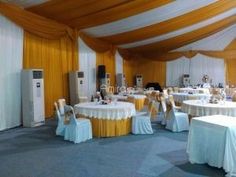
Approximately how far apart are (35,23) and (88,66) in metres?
3.72

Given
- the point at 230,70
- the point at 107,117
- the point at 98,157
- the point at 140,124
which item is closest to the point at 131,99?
the point at 140,124

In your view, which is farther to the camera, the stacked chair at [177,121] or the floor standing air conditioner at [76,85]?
the floor standing air conditioner at [76,85]

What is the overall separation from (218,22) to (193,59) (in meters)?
4.33

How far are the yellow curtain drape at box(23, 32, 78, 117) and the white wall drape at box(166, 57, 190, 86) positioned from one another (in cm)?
846

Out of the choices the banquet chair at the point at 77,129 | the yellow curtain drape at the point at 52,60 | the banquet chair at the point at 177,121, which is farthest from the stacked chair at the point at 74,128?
the yellow curtain drape at the point at 52,60

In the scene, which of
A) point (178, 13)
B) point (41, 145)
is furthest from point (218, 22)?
point (41, 145)

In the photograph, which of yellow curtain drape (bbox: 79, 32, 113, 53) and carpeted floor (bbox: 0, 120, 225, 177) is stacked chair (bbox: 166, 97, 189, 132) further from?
yellow curtain drape (bbox: 79, 32, 113, 53)

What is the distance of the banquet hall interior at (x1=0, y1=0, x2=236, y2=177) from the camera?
3.89 m

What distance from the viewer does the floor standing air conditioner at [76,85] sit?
8945mm

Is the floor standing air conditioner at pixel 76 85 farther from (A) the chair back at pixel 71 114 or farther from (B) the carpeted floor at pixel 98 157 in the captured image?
(A) the chair back at pixel 71 114

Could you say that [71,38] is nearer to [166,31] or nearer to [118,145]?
[166,31]

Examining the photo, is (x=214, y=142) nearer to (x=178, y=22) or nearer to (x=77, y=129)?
(x=77, y=129)

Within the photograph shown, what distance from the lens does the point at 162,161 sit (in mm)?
4227

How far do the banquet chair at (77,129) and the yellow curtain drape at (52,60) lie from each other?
8.67ft
